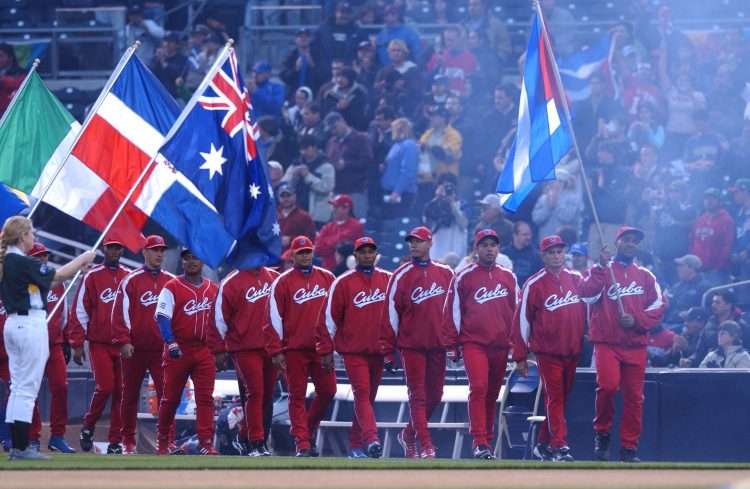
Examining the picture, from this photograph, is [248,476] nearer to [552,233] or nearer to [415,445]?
[415,445]

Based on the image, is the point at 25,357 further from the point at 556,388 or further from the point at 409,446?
the point at 556,388

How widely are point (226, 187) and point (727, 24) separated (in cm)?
1102

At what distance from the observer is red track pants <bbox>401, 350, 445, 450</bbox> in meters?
16.7

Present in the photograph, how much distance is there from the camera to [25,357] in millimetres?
14172

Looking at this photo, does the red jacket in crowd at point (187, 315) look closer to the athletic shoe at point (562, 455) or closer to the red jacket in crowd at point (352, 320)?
the red jacket in crowd at point (352, 320)

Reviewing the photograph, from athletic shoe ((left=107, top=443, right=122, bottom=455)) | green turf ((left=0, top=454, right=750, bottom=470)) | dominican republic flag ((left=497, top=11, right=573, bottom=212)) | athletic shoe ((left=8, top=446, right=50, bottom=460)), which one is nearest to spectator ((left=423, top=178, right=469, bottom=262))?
dominican republic flag ((left=497, top=11, right=573, bottom=212))

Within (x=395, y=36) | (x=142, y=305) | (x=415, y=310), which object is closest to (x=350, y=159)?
(x=395, y=36)

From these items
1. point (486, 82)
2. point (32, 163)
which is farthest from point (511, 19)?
point (32, 163)

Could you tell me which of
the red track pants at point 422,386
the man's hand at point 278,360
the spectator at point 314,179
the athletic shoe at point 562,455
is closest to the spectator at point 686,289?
the red track pants at point 422,386

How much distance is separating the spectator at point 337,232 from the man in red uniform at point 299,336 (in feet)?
12.3

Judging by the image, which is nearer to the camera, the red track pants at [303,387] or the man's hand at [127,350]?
the red track pants at [303,387]

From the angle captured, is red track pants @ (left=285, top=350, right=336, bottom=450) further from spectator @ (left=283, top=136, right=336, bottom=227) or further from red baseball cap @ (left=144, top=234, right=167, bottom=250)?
spectator @ (left=283, top=136, right=336, bottom=227)

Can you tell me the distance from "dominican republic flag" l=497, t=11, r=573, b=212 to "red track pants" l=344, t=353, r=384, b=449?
2034mm

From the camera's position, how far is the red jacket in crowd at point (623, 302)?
53.7 feet
